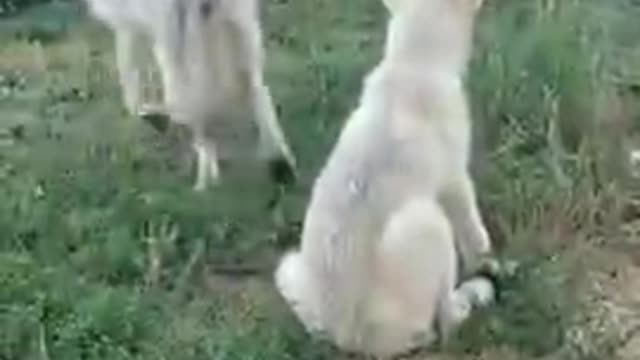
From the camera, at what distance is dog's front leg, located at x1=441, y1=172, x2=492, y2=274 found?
7059 mm

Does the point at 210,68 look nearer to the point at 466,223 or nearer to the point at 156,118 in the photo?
the point at 156,118

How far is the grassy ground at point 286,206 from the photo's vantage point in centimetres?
675

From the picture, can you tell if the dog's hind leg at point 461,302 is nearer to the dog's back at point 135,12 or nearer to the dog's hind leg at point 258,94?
the dog's hind leg at point 258,94

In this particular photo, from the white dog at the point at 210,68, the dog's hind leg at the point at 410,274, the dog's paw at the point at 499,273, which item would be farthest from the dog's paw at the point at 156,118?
the dog's hind leg at the point at 410,274

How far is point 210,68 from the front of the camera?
7.89 meters

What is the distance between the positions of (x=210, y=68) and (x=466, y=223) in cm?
134

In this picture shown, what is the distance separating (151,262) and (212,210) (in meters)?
0.62

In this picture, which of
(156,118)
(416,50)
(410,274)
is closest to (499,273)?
(410,274)

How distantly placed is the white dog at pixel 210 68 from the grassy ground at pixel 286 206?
0.16 m

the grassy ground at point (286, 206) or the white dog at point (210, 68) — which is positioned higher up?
the white dog at point (210, 68)

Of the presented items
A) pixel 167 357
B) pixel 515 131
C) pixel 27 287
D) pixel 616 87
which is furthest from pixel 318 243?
pixel 616 87

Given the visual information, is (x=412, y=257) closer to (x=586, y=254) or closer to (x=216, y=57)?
(x=586, y=254)

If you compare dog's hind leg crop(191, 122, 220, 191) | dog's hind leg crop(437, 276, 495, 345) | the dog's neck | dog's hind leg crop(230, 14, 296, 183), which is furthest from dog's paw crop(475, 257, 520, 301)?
dog's hind leg crop(191, 122, 220, 191)

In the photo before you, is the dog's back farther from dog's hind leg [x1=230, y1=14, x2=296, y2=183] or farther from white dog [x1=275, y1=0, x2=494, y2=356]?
white dog [x1=275, y1=0, x2=494, y2=356]
